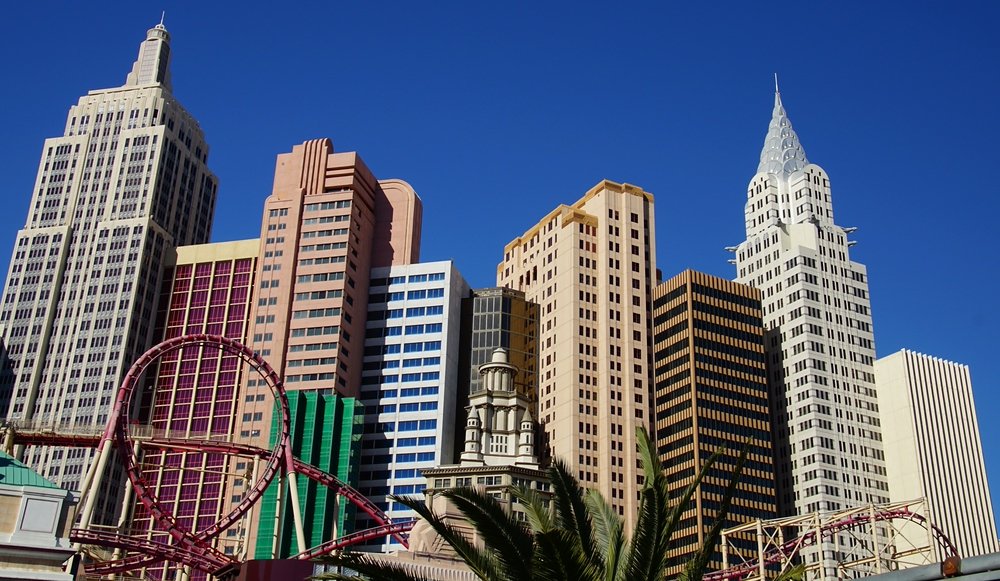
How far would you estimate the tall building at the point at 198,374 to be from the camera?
142m

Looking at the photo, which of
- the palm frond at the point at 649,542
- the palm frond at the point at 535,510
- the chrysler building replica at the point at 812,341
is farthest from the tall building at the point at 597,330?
the palm frond at the point at 649,542

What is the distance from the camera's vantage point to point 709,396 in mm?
137875

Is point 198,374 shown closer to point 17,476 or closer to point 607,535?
point 17,476

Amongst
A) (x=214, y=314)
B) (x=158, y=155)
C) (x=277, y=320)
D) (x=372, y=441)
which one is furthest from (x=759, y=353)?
(x=158, y=155)

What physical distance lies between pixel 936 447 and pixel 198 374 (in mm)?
97465

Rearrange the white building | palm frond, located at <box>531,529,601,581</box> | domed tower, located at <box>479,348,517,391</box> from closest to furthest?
1. palm frond, located at <box>531,529,601,581</box>
2. the white building
3. domed tower, located at <box>479,348,517,391</box>

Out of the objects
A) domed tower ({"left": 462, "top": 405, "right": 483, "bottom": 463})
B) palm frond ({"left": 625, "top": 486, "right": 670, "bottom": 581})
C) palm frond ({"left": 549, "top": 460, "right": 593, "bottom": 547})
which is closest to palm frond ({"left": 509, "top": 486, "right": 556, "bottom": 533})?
palm frond ({"left": 549, "top": 460, "right": 593, "bottom": 547})

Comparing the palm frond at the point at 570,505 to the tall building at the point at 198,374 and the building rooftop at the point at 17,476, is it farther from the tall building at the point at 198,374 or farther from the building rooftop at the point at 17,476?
the tall building at the point at 198,374

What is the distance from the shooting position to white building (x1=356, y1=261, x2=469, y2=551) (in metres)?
141

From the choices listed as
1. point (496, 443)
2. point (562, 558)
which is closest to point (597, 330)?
point (496, 443)

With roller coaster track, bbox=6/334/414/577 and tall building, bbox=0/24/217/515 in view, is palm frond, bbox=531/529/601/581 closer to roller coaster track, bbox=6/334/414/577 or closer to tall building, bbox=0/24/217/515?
roller coaster track, bbox=6/334/414/577

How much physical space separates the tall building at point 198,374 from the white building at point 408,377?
17.3 meters

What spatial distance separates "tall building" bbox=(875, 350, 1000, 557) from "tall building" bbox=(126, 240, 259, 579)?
276 feet

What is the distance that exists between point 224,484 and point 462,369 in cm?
3463
